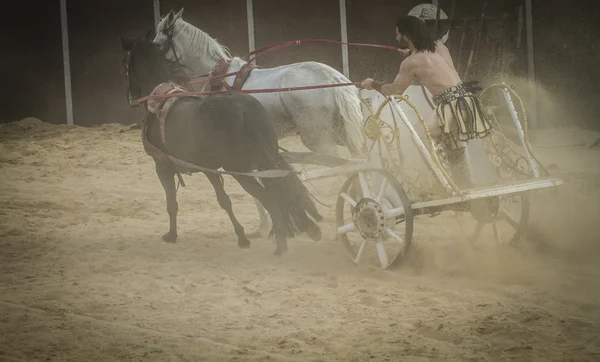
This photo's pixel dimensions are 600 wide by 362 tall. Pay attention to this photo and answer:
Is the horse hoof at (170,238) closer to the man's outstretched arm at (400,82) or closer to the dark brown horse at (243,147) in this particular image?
the dark brown horse at (243,147)

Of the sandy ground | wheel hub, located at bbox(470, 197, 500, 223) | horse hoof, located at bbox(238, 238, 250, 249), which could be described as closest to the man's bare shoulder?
wheel hub, located at bbox(470, 197, 500, 223)

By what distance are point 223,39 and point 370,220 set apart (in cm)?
821

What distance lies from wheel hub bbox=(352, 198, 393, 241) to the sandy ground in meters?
0.32

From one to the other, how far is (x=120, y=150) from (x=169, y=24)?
13.3ft

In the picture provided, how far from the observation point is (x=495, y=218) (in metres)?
6.31

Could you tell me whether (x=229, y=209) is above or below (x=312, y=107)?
below

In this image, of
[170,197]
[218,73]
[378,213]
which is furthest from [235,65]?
[378,213]

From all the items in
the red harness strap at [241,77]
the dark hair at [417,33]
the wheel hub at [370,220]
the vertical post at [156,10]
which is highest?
the vertical post at [156,10]

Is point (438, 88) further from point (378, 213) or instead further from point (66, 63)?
point (66, 63)

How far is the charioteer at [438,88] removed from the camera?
5988mm

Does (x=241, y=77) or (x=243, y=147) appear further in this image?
(x=241, y=77)

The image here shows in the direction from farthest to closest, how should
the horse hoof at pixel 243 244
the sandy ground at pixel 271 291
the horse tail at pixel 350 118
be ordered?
the horse tail at pixel 350 118, the horse hoof at pixel 243 244, the sandy ground at pixel 271 291

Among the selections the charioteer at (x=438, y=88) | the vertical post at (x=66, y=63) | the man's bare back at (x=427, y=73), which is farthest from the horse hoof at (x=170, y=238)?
the vertical post at (x=66, y=63)

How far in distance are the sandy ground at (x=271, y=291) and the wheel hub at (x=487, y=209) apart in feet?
1.20
